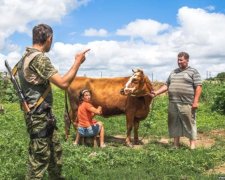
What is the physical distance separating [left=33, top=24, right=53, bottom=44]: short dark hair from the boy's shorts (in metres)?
6.14

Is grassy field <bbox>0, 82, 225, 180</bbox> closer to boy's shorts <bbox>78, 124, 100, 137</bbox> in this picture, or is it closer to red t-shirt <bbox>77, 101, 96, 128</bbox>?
boy's shorts <bbox>78, 124, 100, 137</bbox>

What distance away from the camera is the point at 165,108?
856 inches

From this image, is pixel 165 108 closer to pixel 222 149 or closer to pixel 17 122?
pixel 17 122

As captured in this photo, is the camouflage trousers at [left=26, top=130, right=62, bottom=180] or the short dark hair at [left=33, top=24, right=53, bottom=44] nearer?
the short dark hair at [left=33, top=24, right=53, bottom=44]

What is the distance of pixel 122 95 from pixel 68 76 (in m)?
7.66

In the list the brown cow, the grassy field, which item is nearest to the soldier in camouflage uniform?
the grassy field

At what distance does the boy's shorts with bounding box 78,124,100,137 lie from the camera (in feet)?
40.5

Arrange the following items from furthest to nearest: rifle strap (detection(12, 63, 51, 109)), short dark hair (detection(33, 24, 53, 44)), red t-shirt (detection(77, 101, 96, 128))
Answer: red t-shirt (detection(77, 101, 96, 128)) → rifle strap (detection(12, 63, 51, 109)) → short dark hair (detection(33, 24, 53, 44))

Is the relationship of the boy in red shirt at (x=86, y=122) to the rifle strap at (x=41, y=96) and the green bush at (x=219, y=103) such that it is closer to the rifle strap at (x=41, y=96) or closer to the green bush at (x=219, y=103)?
the rifle strap at (x=41, y=96)

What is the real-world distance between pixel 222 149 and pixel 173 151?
126 centimetres

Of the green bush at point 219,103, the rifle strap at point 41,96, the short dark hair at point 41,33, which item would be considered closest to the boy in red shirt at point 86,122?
the rifle strap at point 41,96

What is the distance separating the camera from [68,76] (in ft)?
20.1

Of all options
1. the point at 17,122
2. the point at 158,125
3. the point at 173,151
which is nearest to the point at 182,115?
the point at 173,151

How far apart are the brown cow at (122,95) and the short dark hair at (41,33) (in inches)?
240
